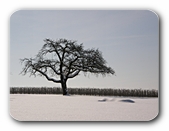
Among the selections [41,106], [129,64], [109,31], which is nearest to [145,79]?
[129,64]

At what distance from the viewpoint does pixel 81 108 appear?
12.2ft

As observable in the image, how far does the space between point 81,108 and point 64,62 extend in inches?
20.5

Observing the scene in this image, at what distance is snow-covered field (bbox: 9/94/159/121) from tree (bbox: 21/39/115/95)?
0.56 feet

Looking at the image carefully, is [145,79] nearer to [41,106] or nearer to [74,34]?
[74,34]

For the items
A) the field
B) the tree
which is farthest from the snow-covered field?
the tree

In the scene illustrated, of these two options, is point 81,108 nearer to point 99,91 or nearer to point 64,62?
point 99,91

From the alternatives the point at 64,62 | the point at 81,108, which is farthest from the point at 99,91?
the point at 64,62

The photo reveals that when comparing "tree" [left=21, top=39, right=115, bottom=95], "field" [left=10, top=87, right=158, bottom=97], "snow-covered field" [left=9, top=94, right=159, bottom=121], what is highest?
"tree" [left=21, top=39, right=115, bottom=95]

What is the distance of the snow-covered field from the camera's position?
368 centimetres

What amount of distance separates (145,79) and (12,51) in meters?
1.43

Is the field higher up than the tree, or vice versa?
the tree

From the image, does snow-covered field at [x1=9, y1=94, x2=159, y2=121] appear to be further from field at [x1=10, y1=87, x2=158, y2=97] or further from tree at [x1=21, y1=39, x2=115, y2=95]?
tree at [x1=21, y1=39, x2=115, y2=95]
